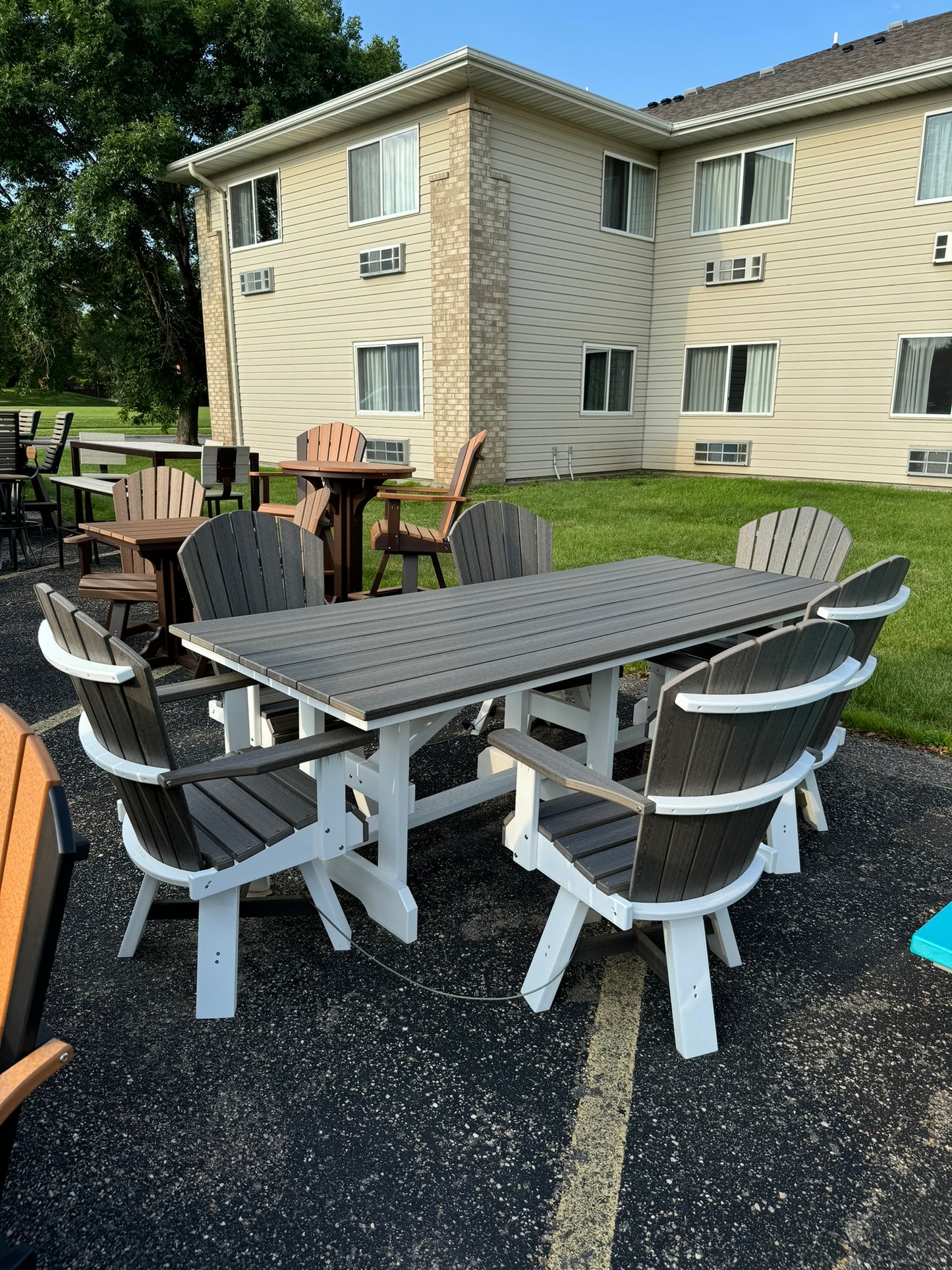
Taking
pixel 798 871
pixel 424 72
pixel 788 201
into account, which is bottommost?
pixel 798 871

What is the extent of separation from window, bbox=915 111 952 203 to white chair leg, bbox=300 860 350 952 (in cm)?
1375

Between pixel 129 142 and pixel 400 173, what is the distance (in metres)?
7.67

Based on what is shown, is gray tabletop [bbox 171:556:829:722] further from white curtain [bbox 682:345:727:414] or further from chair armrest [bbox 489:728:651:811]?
white curtain [bbox 682:345:727:414]

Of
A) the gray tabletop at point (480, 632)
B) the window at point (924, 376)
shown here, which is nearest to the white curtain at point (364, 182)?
the window at point (924, 376)

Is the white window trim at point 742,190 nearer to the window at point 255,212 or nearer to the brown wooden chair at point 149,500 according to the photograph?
the window at point 255,212

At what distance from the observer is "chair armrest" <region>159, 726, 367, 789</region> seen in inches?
83.3

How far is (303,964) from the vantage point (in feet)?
8.65

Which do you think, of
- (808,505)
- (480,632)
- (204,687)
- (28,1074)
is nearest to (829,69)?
(808,505)

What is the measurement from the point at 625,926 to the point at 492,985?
62cm

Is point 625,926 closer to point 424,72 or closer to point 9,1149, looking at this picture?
point 9,1149

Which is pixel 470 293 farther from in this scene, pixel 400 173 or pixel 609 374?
pixel 609 374

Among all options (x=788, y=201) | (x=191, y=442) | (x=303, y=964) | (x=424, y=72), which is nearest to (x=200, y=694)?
(x=303, y=964)

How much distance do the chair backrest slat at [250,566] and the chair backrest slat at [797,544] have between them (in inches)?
94.1

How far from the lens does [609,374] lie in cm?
1512
